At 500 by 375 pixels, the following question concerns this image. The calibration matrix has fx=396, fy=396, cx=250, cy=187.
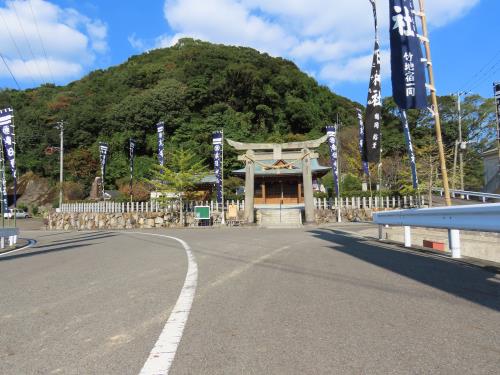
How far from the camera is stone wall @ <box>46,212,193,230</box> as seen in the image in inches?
1129

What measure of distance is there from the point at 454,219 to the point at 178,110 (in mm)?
52884

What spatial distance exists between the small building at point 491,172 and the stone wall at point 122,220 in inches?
1033

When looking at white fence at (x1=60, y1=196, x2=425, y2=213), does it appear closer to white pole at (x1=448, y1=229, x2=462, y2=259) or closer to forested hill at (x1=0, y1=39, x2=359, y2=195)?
white pole at (x1=448, y1=229, x2=462, y2=259)

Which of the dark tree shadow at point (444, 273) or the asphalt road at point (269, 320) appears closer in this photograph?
the asphalt road at point (269, 320)

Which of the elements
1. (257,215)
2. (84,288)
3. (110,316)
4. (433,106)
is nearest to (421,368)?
(110,316)

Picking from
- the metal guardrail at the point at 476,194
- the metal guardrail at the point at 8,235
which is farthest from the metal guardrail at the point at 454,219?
the metal guardrail at the point at 476,194

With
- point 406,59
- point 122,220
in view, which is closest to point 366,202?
point 122,220

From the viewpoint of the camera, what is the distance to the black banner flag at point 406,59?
29.8 feet

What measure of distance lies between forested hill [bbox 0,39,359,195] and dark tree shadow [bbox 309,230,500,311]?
44035 mm

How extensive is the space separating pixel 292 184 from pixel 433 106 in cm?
2745

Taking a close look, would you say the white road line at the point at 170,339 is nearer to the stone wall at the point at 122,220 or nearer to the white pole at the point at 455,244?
the white pole at the point at 455,244

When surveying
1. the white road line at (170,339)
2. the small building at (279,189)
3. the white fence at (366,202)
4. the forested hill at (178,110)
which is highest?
the forested hill at (178,110)

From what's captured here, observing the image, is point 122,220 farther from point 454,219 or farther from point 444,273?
point 444,273

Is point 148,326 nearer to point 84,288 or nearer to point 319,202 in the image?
point 84,288
